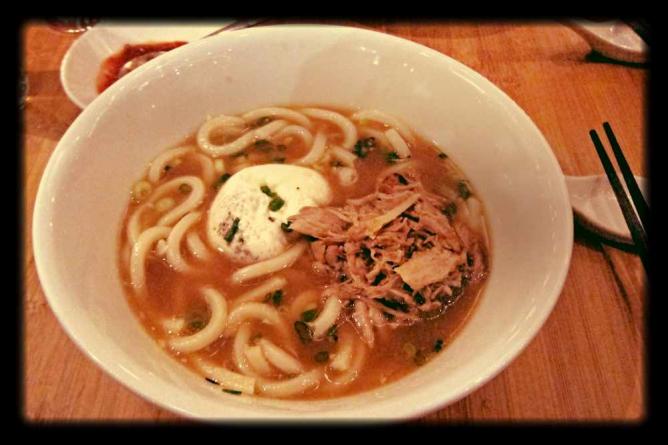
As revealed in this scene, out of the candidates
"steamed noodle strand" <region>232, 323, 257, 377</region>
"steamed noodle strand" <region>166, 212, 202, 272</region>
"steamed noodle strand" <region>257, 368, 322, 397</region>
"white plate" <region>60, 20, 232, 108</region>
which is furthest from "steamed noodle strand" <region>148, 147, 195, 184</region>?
"steamed noodle strand" <region>257, 368, 322, 397</region>

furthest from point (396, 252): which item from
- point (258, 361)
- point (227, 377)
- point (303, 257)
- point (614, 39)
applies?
point (614, 39)

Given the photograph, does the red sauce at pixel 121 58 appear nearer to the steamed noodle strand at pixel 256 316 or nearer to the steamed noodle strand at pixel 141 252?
the steamed noodle strand at pixel 141 252

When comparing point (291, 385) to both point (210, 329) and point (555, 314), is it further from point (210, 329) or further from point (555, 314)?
point (555, 314)

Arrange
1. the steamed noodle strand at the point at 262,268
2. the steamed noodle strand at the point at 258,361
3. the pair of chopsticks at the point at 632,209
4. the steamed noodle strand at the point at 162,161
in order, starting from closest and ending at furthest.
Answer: the steamed noodle strand at the point at 258,361
the pair of chopsticks at the point at 632,209
the steamed noodle strand at the point at 262,268
the steamed noodle strand at the point at 162,161

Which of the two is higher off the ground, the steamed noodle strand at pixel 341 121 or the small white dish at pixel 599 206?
the steamed noodle strand at pixel 341 121

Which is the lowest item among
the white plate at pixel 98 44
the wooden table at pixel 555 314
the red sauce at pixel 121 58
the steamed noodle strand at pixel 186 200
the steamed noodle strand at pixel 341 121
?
the wooden table at pixel 555 314

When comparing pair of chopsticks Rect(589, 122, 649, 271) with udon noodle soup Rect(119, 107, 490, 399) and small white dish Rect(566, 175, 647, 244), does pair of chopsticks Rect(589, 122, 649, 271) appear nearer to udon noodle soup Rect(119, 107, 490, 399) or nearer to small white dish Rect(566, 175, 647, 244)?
small white dish Rect(566, 175, 647, 244)

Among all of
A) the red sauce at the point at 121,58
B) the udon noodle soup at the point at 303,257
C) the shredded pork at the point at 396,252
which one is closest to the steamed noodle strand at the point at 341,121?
the udon noodle soup at the point at 303,257
